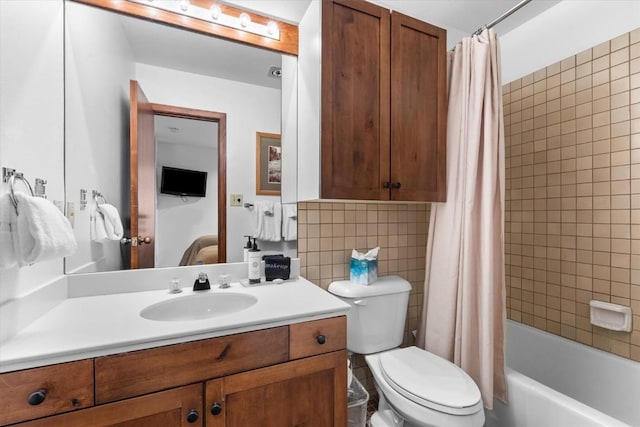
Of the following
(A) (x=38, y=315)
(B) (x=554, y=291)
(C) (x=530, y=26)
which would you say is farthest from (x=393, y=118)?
(A) (x=38, y=315)

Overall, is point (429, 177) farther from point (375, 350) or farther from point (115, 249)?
point (115, 249)

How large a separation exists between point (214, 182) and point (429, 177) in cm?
107

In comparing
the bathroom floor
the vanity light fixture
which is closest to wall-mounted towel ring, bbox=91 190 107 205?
the vanity light fixture

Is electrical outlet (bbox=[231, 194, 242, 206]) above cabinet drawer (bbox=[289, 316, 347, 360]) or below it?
above

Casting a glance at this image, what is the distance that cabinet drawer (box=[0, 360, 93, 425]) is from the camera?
2.21ft

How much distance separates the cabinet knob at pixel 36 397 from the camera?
0.69 m

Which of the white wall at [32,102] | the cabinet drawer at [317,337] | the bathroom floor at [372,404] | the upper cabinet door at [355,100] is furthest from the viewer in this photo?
the bathroom floor at [372,404]

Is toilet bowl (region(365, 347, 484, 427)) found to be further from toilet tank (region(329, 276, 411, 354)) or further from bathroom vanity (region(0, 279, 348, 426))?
bathroom vanity (region(0, 279, 348, 426))

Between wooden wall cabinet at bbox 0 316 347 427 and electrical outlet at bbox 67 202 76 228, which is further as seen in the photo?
electrical outlet at bbox 67 202 76 228

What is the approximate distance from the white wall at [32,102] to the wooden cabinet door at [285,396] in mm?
673

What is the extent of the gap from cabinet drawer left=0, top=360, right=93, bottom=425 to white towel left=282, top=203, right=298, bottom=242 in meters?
0.95

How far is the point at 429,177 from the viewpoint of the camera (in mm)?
1450

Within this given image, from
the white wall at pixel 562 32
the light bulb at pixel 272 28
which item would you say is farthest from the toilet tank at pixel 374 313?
the white wall at pixel 562 32

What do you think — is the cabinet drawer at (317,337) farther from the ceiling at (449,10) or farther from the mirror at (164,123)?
the ceiling at (449,10)
